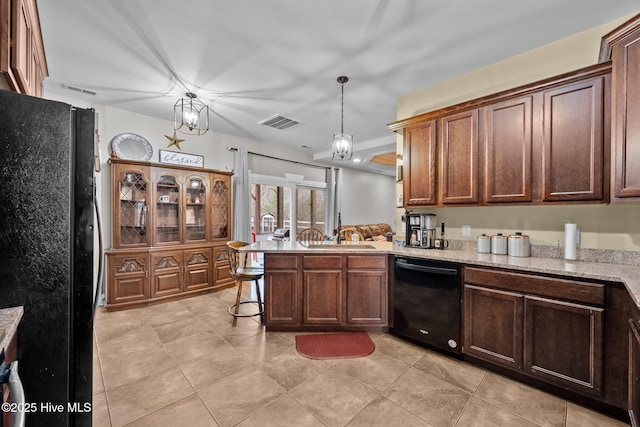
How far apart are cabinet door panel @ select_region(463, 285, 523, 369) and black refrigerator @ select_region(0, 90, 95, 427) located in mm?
2577

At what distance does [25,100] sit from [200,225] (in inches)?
137

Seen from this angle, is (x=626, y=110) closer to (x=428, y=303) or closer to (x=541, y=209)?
(x=541, y=209)

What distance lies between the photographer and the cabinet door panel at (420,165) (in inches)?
114

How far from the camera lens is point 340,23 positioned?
7.32 feet

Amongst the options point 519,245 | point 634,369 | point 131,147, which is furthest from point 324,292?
point 131,147

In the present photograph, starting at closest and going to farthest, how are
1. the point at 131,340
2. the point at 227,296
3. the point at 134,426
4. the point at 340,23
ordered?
the point at 134,426, the point at 340,23, the point at 131,340, the point at 227,296

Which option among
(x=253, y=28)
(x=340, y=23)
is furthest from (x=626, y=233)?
(x=253, y=28)

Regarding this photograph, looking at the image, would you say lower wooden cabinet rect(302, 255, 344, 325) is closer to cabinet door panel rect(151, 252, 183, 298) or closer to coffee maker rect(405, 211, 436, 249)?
coffee maker rect(405, 211, 436, 249)

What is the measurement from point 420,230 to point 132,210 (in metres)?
3.90

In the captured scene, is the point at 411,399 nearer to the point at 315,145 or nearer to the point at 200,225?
the point at 200,225

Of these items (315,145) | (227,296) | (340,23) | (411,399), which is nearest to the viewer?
(411,399)

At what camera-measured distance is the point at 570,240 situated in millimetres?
2217

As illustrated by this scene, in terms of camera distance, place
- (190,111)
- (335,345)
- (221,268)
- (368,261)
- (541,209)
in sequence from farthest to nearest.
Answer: (221,268) < (190,111) < (368,261) < (335,345) < (541,209)

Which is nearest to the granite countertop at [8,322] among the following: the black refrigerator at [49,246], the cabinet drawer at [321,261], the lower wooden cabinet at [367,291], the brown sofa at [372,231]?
the black refrigerator at [49,246]
